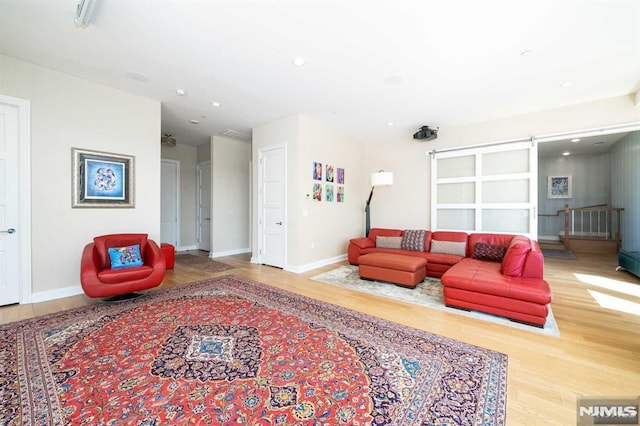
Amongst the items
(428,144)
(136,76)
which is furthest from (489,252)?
(136,76)

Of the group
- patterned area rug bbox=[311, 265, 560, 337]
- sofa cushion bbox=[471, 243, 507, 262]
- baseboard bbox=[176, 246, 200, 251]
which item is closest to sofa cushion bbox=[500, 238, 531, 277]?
patterned area rug bbox=[311, 265, 560, 337]

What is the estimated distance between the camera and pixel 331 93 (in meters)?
4.02

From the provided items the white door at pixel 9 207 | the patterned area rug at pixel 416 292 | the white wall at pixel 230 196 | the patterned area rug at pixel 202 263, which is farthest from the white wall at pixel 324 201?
the white door at pixel 9 207

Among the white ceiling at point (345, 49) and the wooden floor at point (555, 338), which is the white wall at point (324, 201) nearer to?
the wooden floor at point (555, 338)

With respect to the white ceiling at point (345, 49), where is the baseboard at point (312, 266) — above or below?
below

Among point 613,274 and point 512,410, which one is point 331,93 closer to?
point 512,410

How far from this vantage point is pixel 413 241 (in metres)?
5.27

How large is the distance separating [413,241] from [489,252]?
135cm

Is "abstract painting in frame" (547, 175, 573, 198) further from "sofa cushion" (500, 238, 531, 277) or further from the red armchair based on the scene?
the red armchair

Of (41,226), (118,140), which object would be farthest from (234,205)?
(41,226)

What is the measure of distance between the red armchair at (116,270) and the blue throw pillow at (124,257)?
0.21 feet

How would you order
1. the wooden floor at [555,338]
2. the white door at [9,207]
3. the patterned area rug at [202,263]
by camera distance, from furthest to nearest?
the patterned area rug at [202,263] < the white door at [9,207] < the wooden floor at [555,338]

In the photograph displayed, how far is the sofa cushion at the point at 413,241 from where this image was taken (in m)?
5.21

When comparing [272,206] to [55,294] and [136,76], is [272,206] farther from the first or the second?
[55,294]
